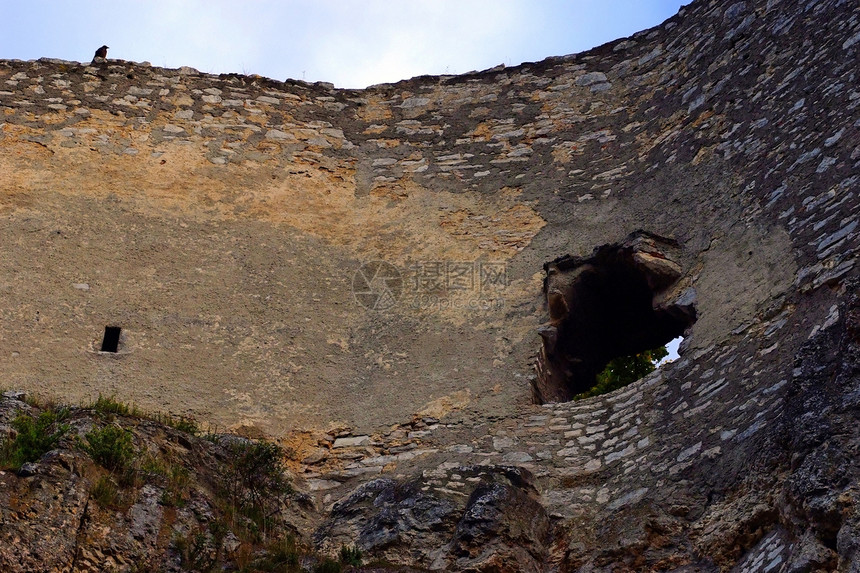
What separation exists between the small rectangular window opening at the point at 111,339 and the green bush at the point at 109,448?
5.48 ft

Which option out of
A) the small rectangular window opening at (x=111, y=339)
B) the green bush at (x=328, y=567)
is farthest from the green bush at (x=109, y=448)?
the small rectangular window opening at (x=111, y=339)

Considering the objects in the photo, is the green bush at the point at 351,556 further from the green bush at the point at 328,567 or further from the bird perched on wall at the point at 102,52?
the bird perched on wall at the point at 102,52

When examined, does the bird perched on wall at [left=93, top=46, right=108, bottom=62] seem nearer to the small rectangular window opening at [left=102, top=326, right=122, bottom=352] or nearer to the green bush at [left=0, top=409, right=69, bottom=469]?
the small rectangular window opening at [left=102, top=326, right=122, bottom=352]

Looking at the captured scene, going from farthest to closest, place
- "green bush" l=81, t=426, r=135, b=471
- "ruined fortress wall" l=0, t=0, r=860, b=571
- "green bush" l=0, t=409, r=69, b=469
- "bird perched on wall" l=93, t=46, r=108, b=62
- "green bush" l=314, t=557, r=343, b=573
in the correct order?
"bird perched on wall" l=93, t=46, r=108, b=62 < "ruined fortress wall" l=0, t=0, r=860, b=571 < "green bush" l=81, t=426, r=135, b=471 < "green bush" l=0, t=409, r=69, b=469 < "green bush" l=314, t=557, r=343, b=573

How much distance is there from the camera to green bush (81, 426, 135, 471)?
6.85 metres

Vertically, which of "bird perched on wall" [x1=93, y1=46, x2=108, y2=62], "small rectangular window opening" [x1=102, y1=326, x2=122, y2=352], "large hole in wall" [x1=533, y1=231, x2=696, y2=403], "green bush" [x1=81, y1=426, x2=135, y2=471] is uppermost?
"bird perched on wall" [x1=93, y1=46, x2=108, y2=62]

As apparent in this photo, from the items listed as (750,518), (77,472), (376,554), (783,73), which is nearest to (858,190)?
(783,73)

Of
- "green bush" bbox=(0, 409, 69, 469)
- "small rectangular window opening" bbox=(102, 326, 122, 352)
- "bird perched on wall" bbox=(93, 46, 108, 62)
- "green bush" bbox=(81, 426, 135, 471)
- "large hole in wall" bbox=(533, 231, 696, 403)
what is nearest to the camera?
"green bush" bbox=(0, 409, 69, 469)

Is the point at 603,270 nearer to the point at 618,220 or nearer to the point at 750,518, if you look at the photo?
the point at 618,220

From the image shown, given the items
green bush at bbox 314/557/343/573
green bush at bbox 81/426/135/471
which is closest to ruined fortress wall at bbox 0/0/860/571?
green bush at bbox 314/557/343/573
